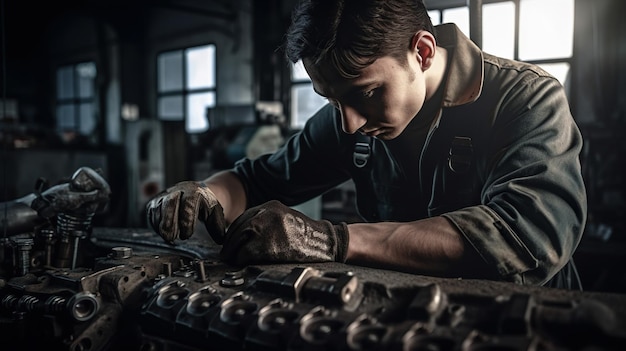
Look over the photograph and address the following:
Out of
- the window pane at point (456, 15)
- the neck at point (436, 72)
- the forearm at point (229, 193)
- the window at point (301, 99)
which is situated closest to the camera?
the neck at point (436, 72)

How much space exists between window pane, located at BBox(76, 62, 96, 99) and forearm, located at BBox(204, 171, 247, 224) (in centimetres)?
841

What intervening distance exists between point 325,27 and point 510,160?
0.53 metres

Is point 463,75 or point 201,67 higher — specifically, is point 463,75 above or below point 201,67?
below

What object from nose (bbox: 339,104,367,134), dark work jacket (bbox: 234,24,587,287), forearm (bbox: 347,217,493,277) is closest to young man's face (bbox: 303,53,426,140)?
nose (bbox: 339,104,367,134)

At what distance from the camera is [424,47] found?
1343 millimetres

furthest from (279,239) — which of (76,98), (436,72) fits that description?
(76,98)

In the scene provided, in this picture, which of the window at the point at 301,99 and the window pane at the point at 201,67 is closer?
the window at the point at 301,99

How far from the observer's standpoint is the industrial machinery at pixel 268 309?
2.37 feet

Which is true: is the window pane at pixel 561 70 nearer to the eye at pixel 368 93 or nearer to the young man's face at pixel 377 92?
the young man's face at pixel 377 92

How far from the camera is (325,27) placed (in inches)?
46.9

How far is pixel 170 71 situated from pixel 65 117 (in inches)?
122

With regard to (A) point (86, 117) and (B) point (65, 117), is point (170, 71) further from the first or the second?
(B) point (65, 117)

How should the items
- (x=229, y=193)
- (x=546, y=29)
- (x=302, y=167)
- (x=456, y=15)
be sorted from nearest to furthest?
(x=229, y=193), (x=302, y=167), (x=546, y=29), (x=456, y=15)

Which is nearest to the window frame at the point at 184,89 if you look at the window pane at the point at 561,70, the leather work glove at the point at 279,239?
the window pane at the point at 561,70
